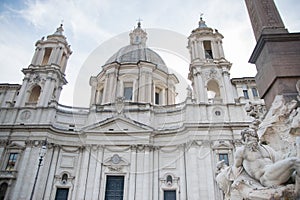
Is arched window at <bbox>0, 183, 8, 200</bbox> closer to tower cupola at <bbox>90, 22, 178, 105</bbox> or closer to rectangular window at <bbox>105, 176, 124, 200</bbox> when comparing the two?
rectangular window at <bbox>105, 176, 124, 200</bbox>

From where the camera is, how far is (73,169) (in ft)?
64.6

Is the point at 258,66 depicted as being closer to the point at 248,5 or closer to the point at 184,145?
the point at 248,5

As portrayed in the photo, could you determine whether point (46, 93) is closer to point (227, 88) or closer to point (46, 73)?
point (46, 73)

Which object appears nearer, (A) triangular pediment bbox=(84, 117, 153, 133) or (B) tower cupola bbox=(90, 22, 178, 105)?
(A) triangular pediment bbox=(84, 117, 153, 133)

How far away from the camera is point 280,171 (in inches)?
Answer: 149

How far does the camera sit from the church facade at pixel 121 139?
18.0 m

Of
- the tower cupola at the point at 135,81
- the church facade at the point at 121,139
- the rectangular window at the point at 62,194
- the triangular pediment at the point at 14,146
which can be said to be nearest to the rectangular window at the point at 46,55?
the church facade at the point at 121,139

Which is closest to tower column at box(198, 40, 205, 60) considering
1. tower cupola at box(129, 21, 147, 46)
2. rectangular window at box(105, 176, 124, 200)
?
tower cupola at box(129, 21, 147, 46)

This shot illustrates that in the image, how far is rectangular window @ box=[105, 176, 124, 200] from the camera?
18.3 metres

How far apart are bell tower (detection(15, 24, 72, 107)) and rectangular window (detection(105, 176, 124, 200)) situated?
9.16 metres

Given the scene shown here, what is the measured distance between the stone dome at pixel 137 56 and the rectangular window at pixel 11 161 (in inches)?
600

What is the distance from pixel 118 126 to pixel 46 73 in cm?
960

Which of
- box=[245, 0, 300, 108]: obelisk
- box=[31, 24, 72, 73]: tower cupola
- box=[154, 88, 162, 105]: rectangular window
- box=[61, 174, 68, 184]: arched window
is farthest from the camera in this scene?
box=[154, 88, 162, 105]: rectangular window

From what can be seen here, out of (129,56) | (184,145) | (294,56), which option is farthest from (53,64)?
(294,56)
